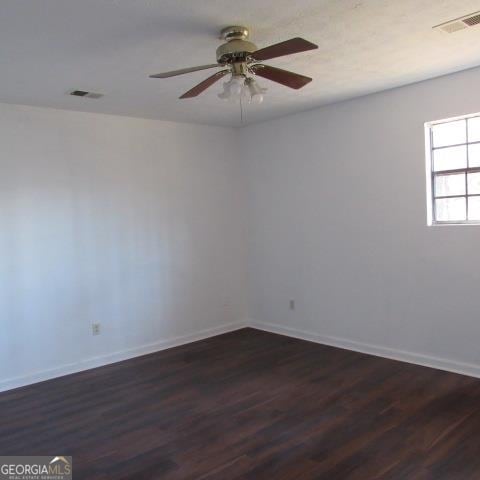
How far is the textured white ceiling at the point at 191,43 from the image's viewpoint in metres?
2.35

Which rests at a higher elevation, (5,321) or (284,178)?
(284,178)

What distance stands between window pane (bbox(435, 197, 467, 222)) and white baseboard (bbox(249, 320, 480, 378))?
1261 millimetres

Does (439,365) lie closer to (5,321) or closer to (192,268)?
(192,268)

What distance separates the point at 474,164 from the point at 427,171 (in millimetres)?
378

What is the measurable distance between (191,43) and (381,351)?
10.9ft

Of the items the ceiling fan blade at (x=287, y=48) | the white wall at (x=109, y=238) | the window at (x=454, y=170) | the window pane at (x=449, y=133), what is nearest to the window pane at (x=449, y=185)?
the window at (x=454, y=170)

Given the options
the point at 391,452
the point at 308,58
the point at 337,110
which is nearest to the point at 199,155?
the point at 337,110

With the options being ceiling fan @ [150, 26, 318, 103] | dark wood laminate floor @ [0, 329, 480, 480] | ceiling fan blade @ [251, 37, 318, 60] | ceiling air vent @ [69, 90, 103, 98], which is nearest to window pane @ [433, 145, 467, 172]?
dark wood laminate floor @ [0, 329, 480, 480]

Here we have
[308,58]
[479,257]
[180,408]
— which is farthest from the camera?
[479,257]

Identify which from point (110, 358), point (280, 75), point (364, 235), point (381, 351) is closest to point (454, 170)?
point (364, 235)

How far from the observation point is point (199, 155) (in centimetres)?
535

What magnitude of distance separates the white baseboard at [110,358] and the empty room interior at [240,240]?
2 cm

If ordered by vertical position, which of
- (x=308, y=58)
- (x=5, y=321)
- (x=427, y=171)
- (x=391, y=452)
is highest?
(x=308, y=58)

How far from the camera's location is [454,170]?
394cm
